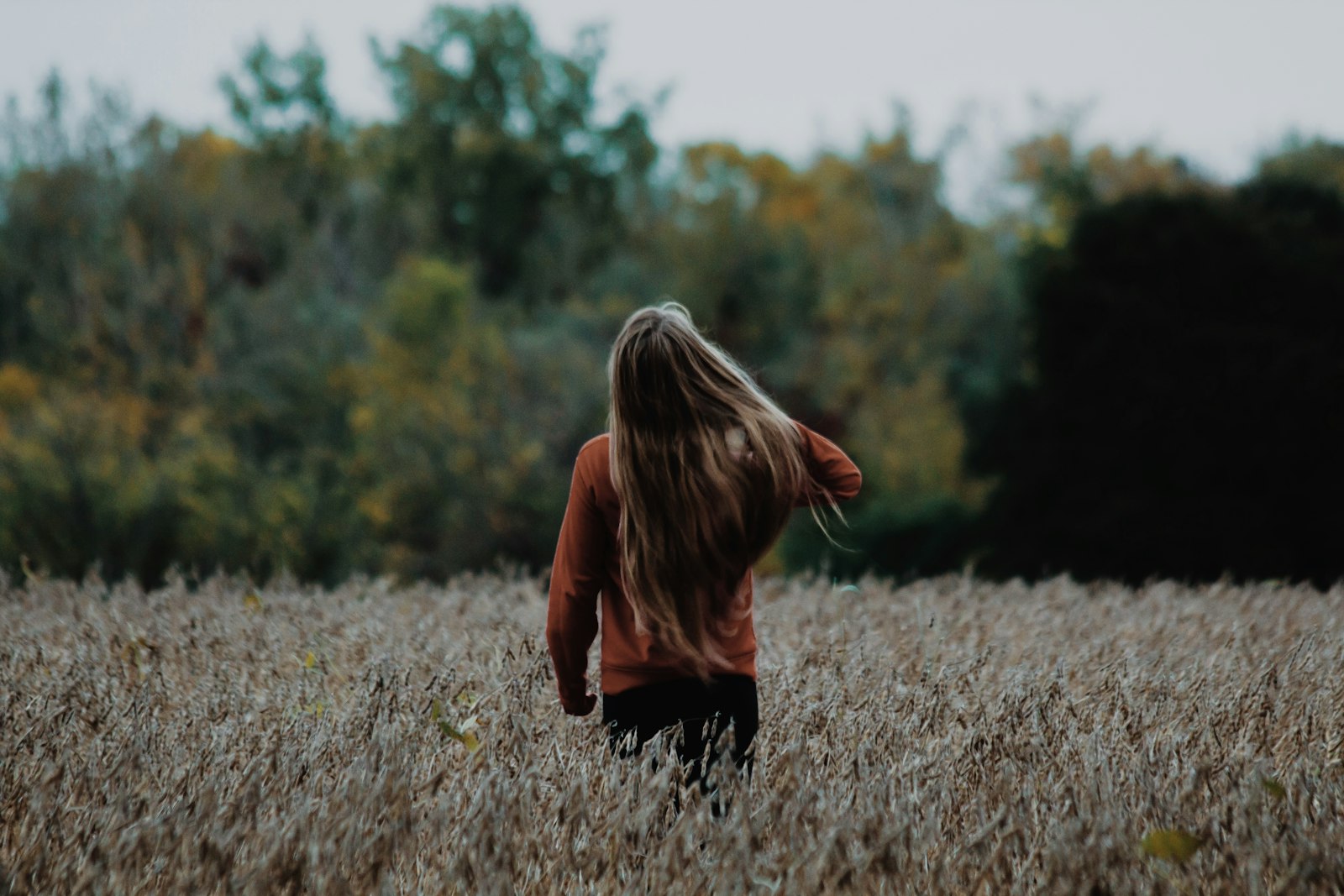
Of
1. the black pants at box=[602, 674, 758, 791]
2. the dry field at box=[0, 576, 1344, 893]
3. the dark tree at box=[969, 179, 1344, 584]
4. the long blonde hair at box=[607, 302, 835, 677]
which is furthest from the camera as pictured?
the dark tree at box=[969, 179, 1344, 584]

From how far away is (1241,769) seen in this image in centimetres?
313

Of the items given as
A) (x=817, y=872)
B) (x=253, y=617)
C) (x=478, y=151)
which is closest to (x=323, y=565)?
(x=253, y=617)

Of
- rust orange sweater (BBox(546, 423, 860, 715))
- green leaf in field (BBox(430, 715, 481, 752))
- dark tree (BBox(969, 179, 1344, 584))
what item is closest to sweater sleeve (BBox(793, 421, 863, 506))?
rust orange sweater (BBox(546, 423, 860, 715))

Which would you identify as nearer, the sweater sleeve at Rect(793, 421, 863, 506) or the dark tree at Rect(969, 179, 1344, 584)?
the sweater sleeve at Rect(793, 421, 863, 506)

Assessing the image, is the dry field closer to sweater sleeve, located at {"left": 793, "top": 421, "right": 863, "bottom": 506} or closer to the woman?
the woman

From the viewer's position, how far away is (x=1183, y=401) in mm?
20688

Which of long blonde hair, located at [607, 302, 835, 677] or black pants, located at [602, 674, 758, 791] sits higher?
long blonde hair, located at [607, 302, 835, 677]

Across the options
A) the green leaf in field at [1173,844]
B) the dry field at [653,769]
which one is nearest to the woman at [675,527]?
the dry field at [653,769]

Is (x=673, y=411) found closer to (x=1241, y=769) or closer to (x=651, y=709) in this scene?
(x=651, y=709)

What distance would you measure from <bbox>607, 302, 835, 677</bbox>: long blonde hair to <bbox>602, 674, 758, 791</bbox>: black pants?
4.0 inches

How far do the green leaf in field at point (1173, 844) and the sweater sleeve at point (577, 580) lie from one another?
56.2 inches

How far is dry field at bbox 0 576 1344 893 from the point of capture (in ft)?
7.85

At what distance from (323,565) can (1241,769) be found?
15.0 metres

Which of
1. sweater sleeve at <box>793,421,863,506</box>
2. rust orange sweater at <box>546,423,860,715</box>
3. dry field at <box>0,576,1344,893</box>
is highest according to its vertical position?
sweater sleeve at <box>793,421,863,506</box>
